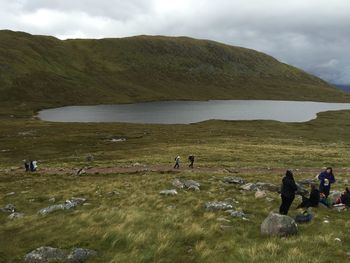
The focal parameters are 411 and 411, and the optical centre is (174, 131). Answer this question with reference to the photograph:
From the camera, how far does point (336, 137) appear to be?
106m

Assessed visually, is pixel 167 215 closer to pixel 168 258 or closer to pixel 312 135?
pixel 168 258

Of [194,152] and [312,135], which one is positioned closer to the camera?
[194,152]

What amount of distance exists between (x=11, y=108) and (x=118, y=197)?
175 metres

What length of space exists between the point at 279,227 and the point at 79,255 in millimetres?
7792

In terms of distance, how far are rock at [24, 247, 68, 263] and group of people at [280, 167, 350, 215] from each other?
1062cm

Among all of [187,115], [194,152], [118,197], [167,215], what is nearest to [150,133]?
[194,152]

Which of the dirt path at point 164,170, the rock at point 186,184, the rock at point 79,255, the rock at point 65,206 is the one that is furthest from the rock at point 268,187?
the rock at point 79,255

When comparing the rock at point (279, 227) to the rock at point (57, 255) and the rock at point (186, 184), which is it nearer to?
the rock at point (57, 255)

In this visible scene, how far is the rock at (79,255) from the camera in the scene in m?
14.6

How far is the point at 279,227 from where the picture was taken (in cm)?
1638

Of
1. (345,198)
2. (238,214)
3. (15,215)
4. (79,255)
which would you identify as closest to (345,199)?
(345,198)

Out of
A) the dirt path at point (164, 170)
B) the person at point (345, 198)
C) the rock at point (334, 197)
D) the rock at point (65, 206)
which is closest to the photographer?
the person at point (345, 198)

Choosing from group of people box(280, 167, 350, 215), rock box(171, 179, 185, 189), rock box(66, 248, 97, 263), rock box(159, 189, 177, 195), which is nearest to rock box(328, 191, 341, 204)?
group of people box(280, 167, 350, 215)

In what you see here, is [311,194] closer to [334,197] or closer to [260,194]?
[334,197]
